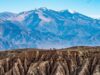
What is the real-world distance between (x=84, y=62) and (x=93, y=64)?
475 cm

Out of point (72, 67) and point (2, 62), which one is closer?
point (72, 67)

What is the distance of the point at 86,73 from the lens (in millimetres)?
154250

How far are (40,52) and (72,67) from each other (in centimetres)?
2358

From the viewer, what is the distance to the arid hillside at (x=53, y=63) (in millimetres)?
156375

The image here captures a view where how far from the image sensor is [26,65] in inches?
6654

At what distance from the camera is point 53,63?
538 feet

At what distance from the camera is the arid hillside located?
156 metres

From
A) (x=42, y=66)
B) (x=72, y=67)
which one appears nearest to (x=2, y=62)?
(x=42, y=66)

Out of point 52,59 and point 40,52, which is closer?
point 52,59

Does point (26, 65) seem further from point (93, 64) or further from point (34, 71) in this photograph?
point (93, 64)

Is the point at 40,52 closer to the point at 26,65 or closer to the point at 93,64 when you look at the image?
the point at 26,65

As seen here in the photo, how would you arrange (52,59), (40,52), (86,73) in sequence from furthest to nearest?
(40,52), (52,59), (86,73)

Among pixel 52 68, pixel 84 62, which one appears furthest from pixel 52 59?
pixel 84 62

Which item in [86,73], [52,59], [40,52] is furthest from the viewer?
[40,52]
